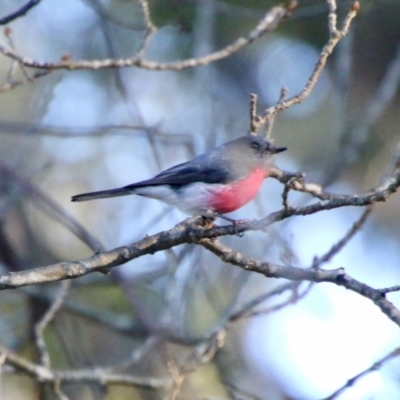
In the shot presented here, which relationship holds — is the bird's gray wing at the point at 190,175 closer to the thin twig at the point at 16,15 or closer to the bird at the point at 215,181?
the bird at the point at 215,181

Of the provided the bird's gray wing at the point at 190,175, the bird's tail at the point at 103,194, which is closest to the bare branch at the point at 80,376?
the bird's tail at the point at 103,194

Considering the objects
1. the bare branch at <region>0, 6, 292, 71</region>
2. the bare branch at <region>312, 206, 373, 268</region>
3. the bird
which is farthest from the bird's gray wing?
the bare branch at <region>312, 206, 373, 268</region>

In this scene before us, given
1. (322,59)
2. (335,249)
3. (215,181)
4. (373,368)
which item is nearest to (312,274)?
(373,368)

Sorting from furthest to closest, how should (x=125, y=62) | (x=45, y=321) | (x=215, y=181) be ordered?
(x=215, y=181), (x=45, y=321), (x=125, y=62)

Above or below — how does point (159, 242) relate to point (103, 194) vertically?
below

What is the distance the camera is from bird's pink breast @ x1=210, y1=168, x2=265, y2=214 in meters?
5.60

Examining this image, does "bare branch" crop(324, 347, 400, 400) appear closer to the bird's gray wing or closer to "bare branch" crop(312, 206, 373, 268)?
"bare branch" crop(312, 206, 373, 268)

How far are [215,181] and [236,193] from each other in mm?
283

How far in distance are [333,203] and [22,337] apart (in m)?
4.85

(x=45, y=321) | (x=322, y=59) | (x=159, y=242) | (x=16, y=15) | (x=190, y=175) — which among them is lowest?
(x=159, y=242)

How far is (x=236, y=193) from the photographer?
18.6ft

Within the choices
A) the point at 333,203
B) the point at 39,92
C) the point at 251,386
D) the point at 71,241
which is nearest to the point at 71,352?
the point at 251,386

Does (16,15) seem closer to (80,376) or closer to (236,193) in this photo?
(236,193)

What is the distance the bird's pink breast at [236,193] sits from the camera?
560 cm
